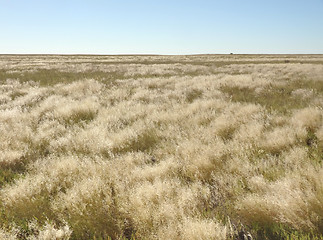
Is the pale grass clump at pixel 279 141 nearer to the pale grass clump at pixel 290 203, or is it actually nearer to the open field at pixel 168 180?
the open field at pixel 168 180

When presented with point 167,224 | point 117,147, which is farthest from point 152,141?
point 167,224

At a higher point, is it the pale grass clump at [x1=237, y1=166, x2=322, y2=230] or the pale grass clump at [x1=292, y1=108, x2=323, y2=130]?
the pale grass clump at [x1=292, y1=108, x2=323, y2=130]

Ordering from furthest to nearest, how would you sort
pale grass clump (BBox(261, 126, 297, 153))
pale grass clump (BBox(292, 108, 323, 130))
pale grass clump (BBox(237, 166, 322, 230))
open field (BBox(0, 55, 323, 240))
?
pale grass clump (BBox(292, 108, 323, 130)), pale grass clump (BBox(261, 126, 297, 153)), open field (BBox(0, 55, 323, 240)), pale grass clump (BBox(237, 166, 322, 230))

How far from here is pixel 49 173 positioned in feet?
11.9

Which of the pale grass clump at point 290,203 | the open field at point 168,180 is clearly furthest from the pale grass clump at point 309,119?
the pale grass clump at point 290,203

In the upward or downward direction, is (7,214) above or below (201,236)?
below

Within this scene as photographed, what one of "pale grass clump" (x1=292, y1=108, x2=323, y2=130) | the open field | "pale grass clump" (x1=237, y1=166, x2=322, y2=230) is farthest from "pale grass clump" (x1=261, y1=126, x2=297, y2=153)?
"pale grass clump" (x1=237, y1=166, x2=322, y2=230)

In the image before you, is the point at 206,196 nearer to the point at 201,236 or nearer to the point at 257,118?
the point at 201,236

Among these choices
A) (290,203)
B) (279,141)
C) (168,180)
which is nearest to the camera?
(290,203)

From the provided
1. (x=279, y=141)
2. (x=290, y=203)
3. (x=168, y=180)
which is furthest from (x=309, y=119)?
(x=168, y=180)

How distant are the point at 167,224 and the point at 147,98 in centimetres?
721

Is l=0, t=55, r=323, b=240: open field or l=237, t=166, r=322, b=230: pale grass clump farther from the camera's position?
l=0, t=55, r=323, b=240: open field

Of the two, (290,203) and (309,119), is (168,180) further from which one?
(309,119)

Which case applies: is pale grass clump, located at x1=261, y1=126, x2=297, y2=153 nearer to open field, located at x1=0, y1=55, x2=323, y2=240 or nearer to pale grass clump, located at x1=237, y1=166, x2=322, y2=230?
open field, located at x1=0, y1=55, x2=323, y2=240
